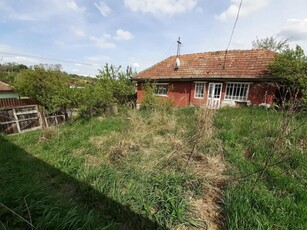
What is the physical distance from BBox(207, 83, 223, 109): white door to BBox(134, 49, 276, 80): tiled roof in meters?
0.78

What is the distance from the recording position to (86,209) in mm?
2842

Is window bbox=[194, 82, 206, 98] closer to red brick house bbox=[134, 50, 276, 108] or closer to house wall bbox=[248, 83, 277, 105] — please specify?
red brick house bbox=[134, 50, 276, 108]

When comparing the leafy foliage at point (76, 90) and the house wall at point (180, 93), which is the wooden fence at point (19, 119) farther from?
the house wall at point (180, 93)

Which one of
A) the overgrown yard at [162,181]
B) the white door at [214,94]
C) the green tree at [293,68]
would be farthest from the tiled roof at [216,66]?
the overgrown yard at [162,181]

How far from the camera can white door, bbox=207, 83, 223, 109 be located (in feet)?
42.4

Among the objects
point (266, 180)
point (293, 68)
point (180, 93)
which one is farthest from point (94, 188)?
point (180, 93)

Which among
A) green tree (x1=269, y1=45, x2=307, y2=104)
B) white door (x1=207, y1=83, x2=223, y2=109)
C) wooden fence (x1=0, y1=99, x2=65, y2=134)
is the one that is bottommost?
wooden fence (x1=0, y1=99, x2=65, y2=134)

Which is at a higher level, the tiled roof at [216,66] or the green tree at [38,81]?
the tiled roof at [216,66]

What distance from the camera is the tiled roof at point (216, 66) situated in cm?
1192

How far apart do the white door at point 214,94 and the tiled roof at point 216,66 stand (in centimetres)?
78

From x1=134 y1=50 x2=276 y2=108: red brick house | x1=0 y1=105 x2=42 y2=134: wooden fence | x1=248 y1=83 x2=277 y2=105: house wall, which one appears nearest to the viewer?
x1=0 y1=105 x2=42 y2=134: wooden fence

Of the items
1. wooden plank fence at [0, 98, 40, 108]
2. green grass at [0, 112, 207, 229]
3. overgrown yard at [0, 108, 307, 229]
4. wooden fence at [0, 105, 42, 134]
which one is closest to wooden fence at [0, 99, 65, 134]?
wooden fence at [0, 105, 42, 134]

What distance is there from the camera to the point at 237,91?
12273 mm

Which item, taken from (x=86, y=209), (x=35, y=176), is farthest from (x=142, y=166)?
(x=35, y=176)
